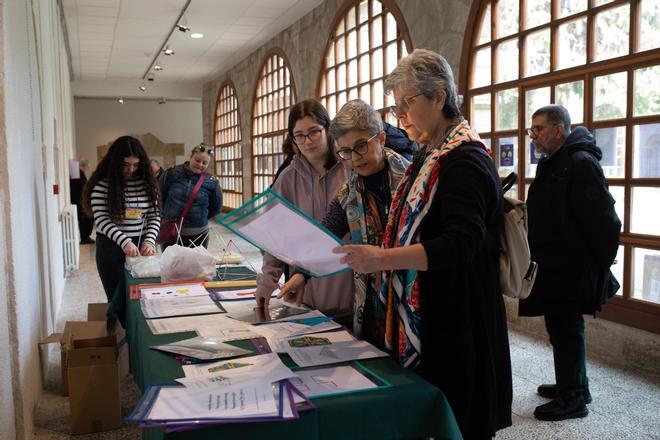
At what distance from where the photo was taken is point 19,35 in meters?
2.86

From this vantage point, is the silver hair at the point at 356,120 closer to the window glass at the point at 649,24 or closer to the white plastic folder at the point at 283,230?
the white plastic folder at the point at 283,230

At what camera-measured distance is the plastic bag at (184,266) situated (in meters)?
2.81

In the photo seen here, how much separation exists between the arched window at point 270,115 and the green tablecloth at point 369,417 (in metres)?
Answer: 8.37

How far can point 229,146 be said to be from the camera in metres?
14.0

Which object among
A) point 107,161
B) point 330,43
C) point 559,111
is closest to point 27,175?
point 107,161

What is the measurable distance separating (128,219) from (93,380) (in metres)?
1.23

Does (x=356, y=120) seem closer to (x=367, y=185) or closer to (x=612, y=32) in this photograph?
(x=367, y=185)

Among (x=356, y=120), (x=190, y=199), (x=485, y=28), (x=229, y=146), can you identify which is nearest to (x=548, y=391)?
(x=356, y=120)

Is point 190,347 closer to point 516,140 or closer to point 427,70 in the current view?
point 427,70

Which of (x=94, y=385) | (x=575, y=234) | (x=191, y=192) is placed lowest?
(x=94, y=385)

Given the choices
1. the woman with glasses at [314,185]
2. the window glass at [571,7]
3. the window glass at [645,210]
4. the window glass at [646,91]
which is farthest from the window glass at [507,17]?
the woman with glasses at [314,185]

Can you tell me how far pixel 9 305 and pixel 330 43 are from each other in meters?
6.50

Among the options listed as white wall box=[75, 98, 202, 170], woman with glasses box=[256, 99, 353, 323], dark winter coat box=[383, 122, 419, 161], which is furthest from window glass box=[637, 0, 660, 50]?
white wall box=[75, 98, 202, 170]

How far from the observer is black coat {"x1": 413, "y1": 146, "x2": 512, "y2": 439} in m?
1.39
